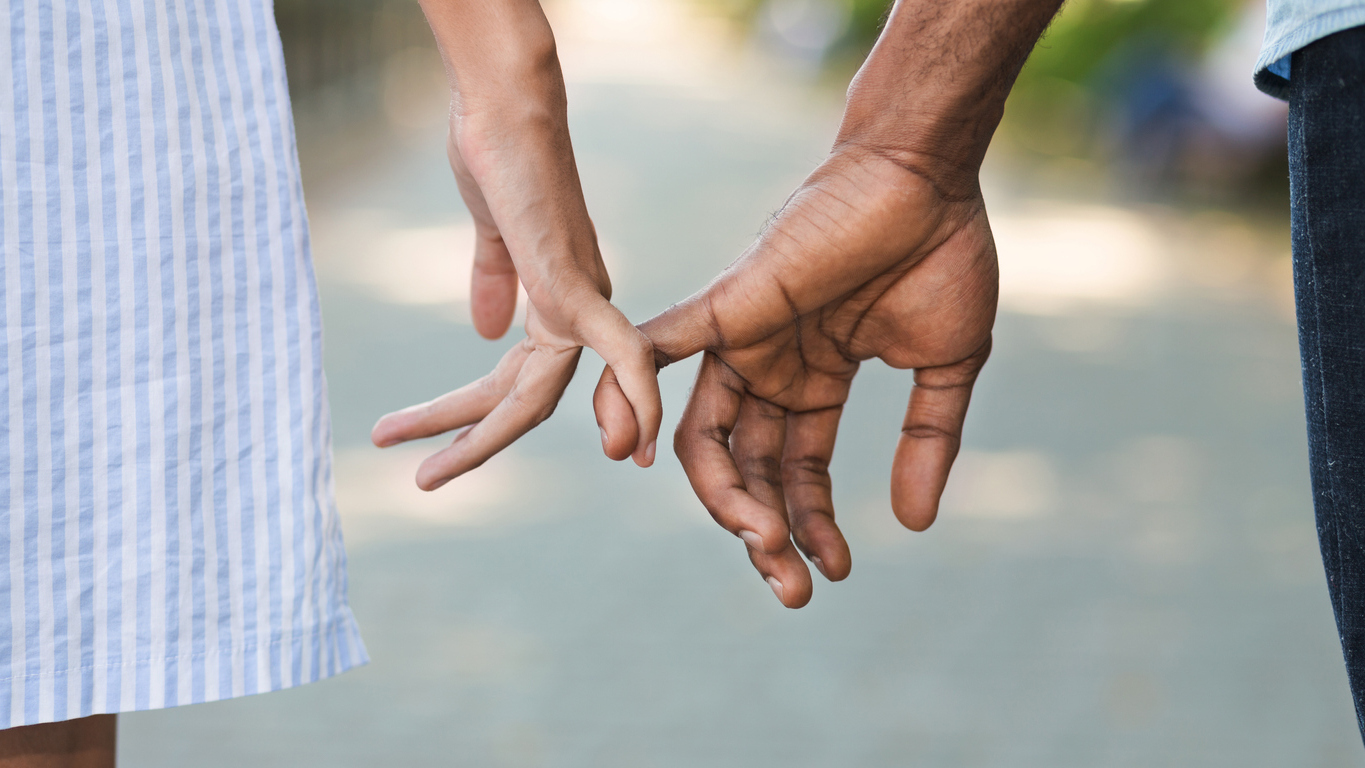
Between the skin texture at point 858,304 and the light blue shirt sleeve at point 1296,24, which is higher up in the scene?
the light blue shirt sleeve at point 1296,24

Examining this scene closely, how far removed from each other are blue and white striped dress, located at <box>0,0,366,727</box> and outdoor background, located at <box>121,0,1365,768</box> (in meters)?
0.86

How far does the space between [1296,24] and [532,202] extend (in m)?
0.84

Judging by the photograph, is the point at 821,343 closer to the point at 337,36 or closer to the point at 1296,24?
the point at 1296,24

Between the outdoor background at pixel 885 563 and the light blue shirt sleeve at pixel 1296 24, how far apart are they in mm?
544

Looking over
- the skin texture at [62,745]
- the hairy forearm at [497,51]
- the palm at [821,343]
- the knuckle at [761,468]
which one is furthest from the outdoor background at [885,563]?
the skin texture at [62,745]

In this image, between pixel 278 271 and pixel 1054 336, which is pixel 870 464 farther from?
pixel 278 271

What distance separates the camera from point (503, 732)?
2.91 m

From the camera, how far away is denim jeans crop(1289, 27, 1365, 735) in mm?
1219

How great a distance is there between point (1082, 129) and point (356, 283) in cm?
658

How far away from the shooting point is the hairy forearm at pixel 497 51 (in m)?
1.49

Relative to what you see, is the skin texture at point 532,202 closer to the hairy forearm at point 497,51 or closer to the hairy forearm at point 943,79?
the hairy forearm at point 497,51

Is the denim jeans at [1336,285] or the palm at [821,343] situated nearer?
the denim jeans at [1336,285]

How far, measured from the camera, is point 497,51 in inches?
58.9

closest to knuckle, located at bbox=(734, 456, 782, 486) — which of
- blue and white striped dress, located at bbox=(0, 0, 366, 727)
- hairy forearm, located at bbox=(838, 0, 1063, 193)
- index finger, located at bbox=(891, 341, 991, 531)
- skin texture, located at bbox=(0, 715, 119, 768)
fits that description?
index finger, located at bbox=(891, 341, 991, 531)
